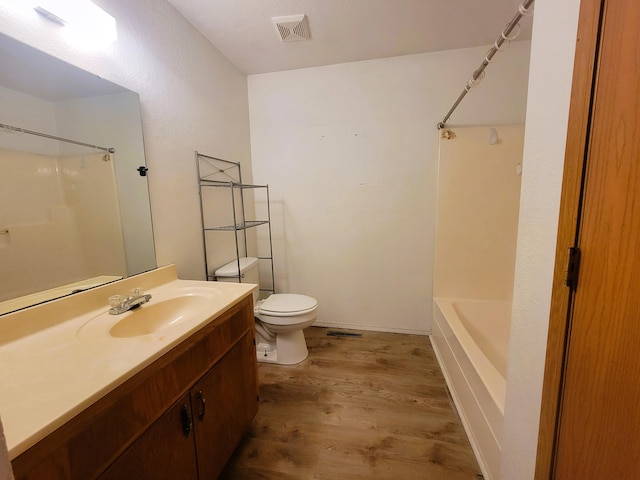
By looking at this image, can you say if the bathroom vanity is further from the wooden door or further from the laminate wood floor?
the wooden door

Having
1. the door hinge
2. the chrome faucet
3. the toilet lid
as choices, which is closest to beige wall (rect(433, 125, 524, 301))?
the toilet lid

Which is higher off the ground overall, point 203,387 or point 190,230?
point 190,230

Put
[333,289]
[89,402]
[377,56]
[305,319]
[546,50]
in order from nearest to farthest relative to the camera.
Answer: [89,402] < [546,50] < [305,319] < [377,56] < [333,289]

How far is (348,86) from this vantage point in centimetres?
224

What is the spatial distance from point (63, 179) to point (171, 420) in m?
0.96

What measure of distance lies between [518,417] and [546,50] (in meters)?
1.09

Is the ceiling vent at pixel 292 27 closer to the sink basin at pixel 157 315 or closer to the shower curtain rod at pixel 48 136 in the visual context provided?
the shower curtain rod at pixel 48 136

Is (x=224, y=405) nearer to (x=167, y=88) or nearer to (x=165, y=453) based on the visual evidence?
(x=165, y=453)

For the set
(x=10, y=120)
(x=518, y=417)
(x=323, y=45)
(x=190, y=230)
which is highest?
(x=323, y=45)

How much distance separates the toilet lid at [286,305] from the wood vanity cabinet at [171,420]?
517 mm

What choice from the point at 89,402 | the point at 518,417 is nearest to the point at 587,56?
the point at 518,417

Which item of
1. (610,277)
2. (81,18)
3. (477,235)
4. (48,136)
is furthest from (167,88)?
(477,235)

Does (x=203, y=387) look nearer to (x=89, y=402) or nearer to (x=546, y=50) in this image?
(x=89, y=402)

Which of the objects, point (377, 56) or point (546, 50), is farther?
point (377, 56)
